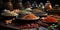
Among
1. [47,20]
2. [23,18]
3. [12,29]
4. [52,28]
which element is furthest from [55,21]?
[12,29]

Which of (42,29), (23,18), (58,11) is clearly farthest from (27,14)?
(58,11)

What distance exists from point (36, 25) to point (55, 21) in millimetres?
323

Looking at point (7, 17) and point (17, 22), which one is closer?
point (17, 22)

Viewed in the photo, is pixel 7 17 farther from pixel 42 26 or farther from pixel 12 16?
pixel 42 26

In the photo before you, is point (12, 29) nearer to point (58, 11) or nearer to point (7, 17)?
point (7, 17)

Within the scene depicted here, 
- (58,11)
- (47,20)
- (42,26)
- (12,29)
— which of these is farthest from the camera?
(58,11)

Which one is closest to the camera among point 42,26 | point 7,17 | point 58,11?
point 42,26

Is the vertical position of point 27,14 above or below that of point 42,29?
above

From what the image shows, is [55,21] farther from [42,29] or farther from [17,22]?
[17,22]

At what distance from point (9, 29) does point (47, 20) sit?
1.84 feet

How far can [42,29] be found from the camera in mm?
2240

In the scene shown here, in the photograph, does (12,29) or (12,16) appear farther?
(12,16)

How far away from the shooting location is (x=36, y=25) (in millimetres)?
2250

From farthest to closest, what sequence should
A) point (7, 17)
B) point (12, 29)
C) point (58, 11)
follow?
point (58, 11) < point (7, 17) < point (12, 29)
